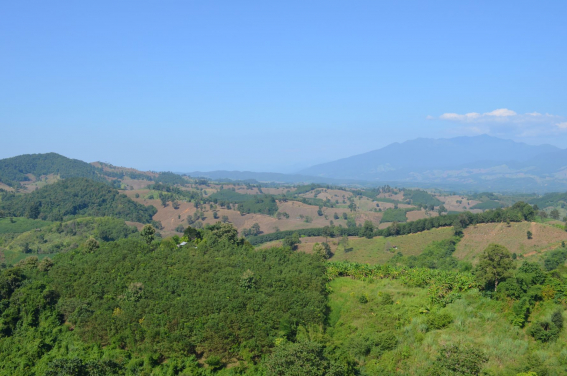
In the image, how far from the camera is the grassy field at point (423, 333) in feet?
82.6

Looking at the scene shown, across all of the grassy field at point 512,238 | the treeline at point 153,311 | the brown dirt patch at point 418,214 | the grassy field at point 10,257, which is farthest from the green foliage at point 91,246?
the brown dirt patch at point 418,214

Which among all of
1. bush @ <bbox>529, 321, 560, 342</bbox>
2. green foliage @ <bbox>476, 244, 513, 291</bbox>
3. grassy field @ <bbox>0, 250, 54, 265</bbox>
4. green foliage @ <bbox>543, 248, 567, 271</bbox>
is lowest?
grassy field @ <bbox>0, 250, 54, 265</bbox>

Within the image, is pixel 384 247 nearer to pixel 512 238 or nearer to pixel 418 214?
pixel 512 238

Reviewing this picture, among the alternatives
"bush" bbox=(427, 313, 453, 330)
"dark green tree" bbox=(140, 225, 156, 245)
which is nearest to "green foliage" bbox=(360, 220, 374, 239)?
"dark green tree" bbox=(140, 225, 156, 245)

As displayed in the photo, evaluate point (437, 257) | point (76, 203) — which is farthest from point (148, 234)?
point (76, 203)

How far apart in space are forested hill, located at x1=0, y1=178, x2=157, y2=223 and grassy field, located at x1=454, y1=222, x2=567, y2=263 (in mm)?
110898

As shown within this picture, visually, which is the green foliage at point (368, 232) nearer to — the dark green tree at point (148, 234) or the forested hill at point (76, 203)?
the dark green tree at point (148, 234)

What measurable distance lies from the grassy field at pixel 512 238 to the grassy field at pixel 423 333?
113ft

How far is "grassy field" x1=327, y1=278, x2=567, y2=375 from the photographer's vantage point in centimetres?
2517

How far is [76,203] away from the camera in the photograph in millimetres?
148625

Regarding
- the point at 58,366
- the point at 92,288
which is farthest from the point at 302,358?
the point at 92,288

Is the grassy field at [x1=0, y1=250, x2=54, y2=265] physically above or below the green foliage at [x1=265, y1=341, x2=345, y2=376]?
below

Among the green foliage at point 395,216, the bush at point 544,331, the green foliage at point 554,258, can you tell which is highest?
the bush at point 544,331

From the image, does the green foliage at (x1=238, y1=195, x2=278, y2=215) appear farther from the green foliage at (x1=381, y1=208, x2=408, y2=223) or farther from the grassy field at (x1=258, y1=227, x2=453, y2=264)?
the grassy field at (x1=258, y1=227, x2=453, y2=264)
